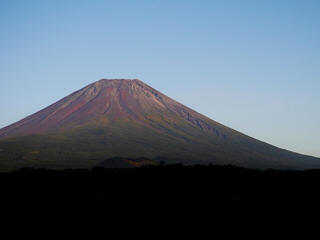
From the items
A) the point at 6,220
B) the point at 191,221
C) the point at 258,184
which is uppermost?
the point at 258,184

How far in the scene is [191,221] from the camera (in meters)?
25.7

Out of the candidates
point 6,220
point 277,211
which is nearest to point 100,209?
point 6,220

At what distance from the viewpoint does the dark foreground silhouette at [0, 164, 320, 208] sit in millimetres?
29094

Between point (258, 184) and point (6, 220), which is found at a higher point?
point (258, 184)

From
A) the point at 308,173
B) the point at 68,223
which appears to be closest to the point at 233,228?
the point at 68,223

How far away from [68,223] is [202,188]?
10918 mm

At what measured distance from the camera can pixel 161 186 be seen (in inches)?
1261

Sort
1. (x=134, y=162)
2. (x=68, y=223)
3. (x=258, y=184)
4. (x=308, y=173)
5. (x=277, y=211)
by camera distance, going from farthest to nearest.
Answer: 1. (x=134, y=162)
2. (x=308, y=173)
3. (x=258, y=184)
4. (x=277, y=211)
5. (x=68, y=223)

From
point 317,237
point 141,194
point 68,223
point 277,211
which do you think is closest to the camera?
point 317,237

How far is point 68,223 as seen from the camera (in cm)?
2528

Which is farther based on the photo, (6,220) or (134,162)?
(134,162)

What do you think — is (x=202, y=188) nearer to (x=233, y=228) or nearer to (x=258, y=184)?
(x=258, y=184)

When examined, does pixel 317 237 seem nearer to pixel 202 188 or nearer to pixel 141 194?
pixel 202 188

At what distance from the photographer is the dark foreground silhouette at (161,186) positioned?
29094mm
